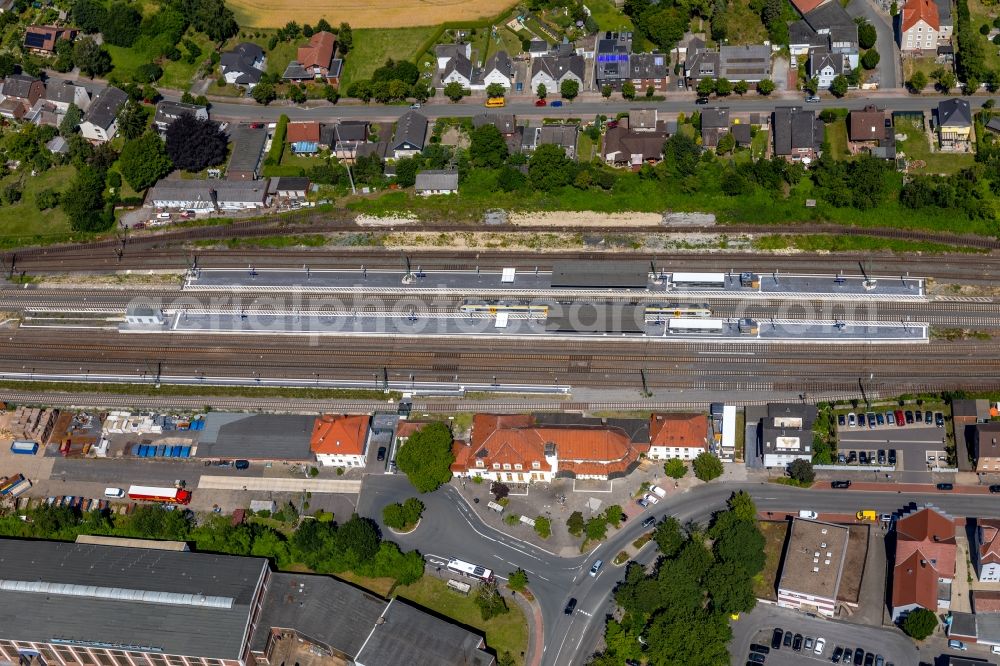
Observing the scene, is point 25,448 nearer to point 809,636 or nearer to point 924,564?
point 809,636

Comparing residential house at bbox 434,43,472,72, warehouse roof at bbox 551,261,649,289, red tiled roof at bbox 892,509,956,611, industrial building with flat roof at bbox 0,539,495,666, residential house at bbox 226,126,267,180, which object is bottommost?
industrial building with flat roof at bbox 0,539,495,666

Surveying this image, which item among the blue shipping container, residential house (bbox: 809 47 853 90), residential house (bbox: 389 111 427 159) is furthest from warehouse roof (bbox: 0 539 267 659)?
residential house (bbox: 809 47 853 90)

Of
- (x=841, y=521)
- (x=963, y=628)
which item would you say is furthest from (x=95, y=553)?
(x=963, y=628)

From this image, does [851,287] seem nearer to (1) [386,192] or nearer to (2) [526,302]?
(2) [526,302]

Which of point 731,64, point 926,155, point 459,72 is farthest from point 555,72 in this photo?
point 926,155

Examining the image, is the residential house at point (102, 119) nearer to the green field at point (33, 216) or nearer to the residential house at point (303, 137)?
the green field at point (33, 216)

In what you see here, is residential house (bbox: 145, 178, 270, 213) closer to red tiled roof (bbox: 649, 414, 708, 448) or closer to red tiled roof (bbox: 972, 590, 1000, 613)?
red tiled roof (bbox: 649, 414, 708, 448)

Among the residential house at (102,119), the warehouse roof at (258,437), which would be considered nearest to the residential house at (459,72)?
the residential house at (102,119)
